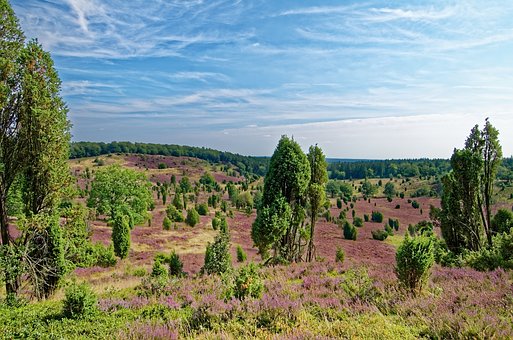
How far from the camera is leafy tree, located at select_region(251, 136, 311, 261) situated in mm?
14977

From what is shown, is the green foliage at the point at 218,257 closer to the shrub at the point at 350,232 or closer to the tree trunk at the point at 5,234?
the tree trunk at the point at 5,234

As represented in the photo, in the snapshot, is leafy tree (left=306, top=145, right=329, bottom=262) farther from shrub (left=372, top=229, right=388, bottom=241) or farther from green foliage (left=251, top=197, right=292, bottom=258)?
shrub (left=372, top=229, right=388, bottom=241)

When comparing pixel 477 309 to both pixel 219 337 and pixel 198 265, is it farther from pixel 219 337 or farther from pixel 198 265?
pixel 198 265

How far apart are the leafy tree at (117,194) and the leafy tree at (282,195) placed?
1103 inches

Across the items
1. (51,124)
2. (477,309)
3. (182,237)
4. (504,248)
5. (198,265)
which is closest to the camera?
(477,309)

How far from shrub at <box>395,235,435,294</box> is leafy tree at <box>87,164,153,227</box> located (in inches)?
1409

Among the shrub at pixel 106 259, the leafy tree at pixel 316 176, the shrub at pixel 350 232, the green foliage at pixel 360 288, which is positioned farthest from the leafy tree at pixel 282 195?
the shrub at pixel 350 232

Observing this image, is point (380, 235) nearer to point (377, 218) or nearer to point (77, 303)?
point (377, 218)

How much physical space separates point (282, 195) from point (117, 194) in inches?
1185

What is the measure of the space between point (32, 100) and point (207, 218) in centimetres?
5274

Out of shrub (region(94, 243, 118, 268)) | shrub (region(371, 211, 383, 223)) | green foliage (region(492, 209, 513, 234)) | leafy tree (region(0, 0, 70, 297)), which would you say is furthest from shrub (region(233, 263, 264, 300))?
shrub (region(371, 211, 383, 223))

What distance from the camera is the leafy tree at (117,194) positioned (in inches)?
1500

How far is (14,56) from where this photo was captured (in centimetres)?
938

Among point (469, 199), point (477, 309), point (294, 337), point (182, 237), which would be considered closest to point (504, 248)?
point (469, 199)
